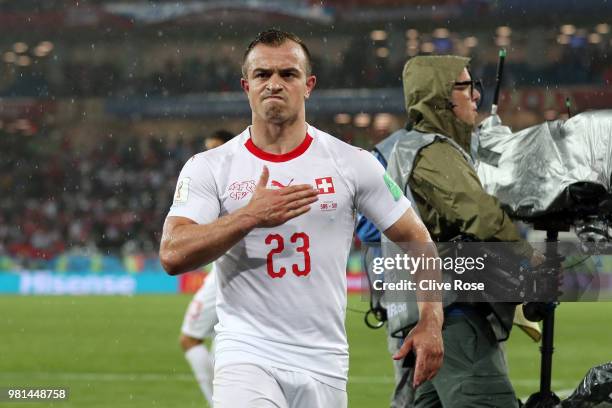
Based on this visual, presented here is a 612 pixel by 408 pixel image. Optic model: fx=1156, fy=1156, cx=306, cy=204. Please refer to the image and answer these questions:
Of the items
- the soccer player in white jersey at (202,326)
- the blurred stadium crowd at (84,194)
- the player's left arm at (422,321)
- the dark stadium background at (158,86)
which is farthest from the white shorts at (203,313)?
the blurred stadium crowd at (84,194)

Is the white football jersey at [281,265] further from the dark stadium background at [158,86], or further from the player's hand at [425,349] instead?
the dark stadium background at [158,86]

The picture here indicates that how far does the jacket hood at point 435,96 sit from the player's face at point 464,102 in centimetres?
3

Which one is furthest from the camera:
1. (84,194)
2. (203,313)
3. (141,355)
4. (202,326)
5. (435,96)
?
(84,194)

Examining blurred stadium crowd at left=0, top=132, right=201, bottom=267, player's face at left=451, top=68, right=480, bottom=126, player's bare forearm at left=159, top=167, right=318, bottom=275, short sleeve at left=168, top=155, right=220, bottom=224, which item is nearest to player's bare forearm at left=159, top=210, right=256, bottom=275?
player's bare forearm at left=159, top=167, right=318, bottom=275

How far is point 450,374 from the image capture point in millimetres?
5152

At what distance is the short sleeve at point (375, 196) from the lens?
13.9ft

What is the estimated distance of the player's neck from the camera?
13.7 feet

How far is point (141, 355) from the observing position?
14.2 metres

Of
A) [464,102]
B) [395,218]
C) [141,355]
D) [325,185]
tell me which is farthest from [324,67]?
[325,185]

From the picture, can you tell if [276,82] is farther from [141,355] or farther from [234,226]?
[141,355]

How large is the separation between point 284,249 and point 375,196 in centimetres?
Result: 42

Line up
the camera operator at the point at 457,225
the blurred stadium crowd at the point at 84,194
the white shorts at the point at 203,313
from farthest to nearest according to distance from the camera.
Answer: the blurred stadium crowd at the point at 84,194 → the white shorts at the point at 203,313 → the camera operator at the point at 457,225

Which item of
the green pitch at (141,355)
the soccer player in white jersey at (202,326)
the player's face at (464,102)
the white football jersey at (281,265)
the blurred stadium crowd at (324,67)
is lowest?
the green pitch at (141,355)

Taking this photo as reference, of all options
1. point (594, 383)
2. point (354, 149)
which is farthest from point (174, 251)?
point (594, 383)
